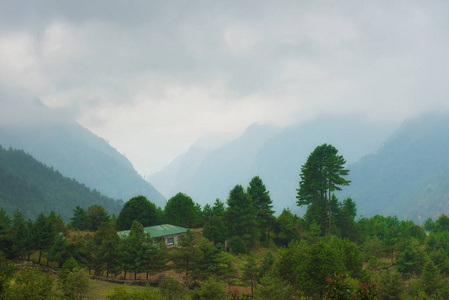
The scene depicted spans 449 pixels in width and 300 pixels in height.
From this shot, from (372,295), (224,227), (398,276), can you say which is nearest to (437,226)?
(398,276)

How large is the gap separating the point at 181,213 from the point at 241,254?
80.2ft

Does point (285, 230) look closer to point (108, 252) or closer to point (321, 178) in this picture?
point (321, 178)

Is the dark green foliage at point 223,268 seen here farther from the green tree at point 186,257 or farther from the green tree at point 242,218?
the green tree at point 242,218

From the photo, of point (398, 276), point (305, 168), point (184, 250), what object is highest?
point (305, 168)

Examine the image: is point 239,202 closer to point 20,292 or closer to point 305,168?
point 305,168

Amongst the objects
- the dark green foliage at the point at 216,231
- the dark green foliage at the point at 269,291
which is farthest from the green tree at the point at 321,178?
the dark green foliage at the point at 269,291

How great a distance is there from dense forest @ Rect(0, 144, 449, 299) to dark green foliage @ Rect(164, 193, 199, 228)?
10.6 inches

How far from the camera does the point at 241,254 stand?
6109 cm

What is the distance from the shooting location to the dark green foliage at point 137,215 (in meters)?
71.0

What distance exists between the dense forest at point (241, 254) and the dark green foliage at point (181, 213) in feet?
0.88

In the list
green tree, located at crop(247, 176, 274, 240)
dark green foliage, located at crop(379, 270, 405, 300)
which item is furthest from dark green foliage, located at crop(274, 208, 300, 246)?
dark green foliage, located at crop(379, 270, 405, 300)

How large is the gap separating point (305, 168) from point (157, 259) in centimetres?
4229

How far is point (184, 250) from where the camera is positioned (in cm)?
4616

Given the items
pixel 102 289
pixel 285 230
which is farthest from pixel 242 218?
pixel 102 289
